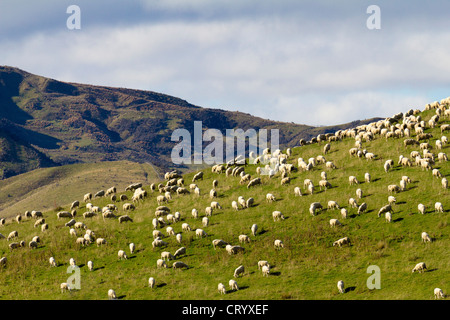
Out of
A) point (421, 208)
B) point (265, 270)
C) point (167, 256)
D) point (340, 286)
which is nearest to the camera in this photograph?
point (340, 286)

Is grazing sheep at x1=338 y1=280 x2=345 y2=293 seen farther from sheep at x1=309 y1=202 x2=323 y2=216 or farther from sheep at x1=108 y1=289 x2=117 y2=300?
sheep at x1=108 y1=289 x2=117 y2=300

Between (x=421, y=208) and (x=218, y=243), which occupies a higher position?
(x=421, y=208)

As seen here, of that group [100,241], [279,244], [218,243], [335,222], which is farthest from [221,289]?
[100,241]

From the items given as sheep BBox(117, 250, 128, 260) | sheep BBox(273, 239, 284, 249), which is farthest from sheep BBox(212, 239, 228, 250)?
sheep BBox(117, 250, 128, 260)

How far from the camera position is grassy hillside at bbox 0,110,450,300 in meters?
30.2

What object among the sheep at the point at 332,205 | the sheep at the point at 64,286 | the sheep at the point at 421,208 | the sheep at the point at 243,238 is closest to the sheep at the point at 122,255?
the sheep at the point at 64,286

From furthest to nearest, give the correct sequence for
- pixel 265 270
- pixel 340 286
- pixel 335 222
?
pixel 335 222 < pixel 265 270 < pixel 340 286

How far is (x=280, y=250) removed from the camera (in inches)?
1419

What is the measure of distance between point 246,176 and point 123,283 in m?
22.2

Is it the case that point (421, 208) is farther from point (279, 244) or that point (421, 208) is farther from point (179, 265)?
point (179, 265)

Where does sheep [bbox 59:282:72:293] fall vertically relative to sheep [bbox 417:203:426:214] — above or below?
below

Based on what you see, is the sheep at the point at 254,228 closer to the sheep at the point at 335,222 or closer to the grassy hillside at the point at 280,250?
the grassy hillside at the point at 280,250

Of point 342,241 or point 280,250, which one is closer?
point 342,241
